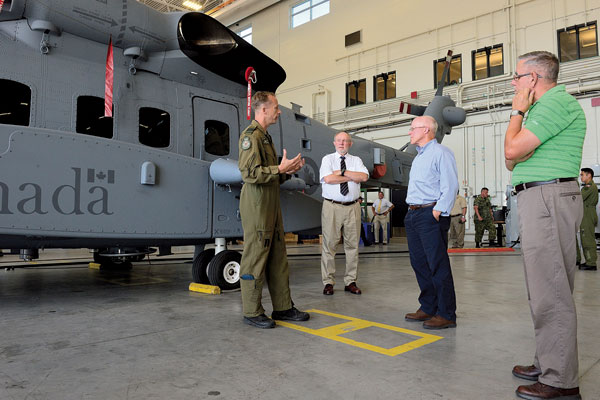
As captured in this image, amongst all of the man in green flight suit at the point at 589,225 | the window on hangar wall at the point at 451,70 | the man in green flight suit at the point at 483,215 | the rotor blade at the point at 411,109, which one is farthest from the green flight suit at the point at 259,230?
the window on hangar wall at the point at 451,70

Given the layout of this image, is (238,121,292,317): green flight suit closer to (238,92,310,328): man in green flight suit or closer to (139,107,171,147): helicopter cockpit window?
(238,92,310,328): man in green flight suit

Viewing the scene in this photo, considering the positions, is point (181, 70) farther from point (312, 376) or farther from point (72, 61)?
point (312, 376)

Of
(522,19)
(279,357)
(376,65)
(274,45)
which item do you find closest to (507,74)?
(522,19)

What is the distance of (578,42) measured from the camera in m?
13.6

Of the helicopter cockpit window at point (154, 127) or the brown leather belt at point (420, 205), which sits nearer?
the brown leather belt at point (420, 205)

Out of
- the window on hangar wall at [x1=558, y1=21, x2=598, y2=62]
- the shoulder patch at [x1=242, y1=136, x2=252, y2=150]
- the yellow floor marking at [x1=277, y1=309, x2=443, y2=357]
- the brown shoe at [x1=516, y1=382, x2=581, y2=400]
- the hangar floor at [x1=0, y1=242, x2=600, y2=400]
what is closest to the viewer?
the brown shoe at [x1=516, y1=382, x2=581, y2=400]

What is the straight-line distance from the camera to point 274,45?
22.5 metres

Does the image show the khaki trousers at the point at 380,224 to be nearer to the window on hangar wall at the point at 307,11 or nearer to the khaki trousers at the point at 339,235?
the khaki trousers at the point at 339,235

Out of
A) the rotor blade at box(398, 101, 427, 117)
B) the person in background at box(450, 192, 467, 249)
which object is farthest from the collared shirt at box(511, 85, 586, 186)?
the person in background at box(450, 192, 467, 249)

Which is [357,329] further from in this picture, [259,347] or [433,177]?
[433,177]

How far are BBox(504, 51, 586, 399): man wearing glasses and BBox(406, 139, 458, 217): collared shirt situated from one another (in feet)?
3.68

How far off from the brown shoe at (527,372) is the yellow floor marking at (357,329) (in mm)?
644

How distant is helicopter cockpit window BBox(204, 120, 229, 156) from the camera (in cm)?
521

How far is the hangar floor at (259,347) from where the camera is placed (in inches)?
79.4
